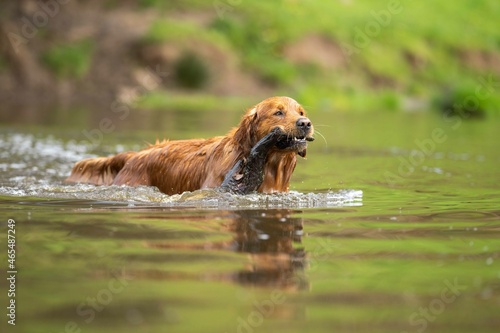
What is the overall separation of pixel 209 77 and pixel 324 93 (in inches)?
231

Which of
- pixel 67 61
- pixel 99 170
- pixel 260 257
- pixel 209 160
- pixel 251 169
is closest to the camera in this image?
pixel 260 257

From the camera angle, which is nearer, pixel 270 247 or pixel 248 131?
pixel 270 247

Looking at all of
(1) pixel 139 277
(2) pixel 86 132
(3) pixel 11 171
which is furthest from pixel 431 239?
(2) pixel 86 132

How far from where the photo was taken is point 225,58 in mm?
48312

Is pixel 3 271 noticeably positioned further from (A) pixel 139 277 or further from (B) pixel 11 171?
(B) pixel 11 171

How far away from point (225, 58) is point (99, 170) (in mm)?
37934

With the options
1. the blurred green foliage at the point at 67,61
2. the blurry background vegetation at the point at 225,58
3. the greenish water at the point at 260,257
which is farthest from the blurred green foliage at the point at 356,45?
the greenish water at the point at 260,257

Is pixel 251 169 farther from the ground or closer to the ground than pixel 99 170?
closer to the ground

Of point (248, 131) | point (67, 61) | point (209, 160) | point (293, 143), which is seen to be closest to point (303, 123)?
point (293, 143)

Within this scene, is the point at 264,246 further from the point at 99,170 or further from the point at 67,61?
the point at 67,61

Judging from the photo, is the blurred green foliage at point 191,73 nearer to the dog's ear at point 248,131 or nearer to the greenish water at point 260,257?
the greenish water at point 260,257

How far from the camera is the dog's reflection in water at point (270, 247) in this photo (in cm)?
536

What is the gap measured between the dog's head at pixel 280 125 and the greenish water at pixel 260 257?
559mm

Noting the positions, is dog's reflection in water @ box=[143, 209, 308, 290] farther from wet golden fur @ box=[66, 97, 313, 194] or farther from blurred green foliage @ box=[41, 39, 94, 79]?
blurred green foliage @ box=[41, 39, 94, 79]
